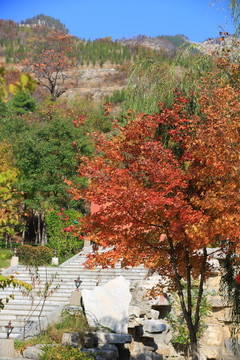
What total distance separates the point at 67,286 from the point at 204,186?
13055mm

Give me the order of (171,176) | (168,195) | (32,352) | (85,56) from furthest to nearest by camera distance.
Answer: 1. (85,56)
2. (32,352)
3. (168,195)
4. (171,176)

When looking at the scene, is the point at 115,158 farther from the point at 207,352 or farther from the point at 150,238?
the point at 207,352

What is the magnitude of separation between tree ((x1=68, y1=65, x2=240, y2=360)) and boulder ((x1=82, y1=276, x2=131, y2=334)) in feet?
11.1

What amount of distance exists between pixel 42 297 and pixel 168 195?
8365 mm

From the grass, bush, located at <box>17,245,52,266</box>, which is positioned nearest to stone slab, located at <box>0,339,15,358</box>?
the grass

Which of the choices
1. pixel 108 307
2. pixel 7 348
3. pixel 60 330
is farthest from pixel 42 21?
pixel 7 348

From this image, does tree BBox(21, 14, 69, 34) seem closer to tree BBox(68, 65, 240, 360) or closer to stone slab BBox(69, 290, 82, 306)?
stone slab BBox(69, 290, 82, 306)

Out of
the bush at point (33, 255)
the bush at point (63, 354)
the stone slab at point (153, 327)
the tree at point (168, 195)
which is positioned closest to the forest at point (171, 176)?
the tree at point (168, 195)

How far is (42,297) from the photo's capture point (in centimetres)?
1752

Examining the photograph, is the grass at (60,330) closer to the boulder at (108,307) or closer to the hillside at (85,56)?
→ the boulder at (108,307)

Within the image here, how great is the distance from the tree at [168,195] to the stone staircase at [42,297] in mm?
2786

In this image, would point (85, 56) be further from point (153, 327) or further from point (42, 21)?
point (153, 327)

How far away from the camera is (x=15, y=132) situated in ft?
147

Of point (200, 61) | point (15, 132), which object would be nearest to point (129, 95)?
point (200, 61)
